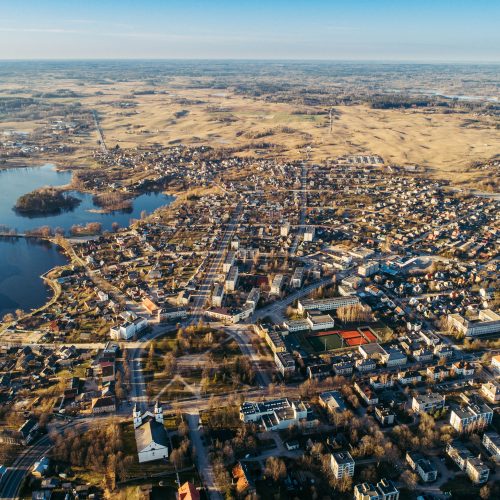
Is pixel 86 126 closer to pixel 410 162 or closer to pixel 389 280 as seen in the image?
pixel 410 162

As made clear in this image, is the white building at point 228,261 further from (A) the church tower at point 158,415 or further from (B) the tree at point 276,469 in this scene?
(B) the tree at point 276,469

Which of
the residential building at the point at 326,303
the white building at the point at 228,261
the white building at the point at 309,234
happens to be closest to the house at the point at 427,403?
the residential building at the point at 326,303

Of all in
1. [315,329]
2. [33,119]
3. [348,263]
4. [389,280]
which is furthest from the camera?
[33,119]

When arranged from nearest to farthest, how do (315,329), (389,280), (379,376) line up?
(379,376)
(315,329)
(389,280)

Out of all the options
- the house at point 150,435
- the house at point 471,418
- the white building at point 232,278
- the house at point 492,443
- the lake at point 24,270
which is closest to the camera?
the house at point 150,435

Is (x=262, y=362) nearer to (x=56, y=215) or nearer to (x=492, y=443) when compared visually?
(x=492, y=443)

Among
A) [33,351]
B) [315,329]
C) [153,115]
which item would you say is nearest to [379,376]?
[315,329]
